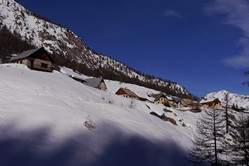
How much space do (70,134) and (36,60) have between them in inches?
2093

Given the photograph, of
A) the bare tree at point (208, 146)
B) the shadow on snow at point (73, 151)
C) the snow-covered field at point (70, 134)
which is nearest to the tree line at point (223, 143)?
the bare tree at point (208, 146)

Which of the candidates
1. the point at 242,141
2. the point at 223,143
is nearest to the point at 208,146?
the point at 223,143

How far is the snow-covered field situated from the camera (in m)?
17.5

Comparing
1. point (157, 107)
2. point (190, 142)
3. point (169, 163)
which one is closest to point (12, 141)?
point (169, 163)

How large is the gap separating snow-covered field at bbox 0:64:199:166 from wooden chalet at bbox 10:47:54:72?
125 feet

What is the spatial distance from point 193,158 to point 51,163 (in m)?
19.4

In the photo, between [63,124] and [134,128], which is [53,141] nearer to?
[63,124]

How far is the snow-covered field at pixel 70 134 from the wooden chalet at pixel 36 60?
38.2 meters

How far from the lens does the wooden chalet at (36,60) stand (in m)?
70.4

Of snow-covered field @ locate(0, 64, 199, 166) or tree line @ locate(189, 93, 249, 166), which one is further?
tree line @ locate(189, 93, 249, 166)

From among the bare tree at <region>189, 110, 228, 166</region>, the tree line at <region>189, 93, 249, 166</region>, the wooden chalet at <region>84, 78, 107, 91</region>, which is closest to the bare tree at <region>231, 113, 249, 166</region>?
the tree line at <region>189, 93, 249, 166</region>

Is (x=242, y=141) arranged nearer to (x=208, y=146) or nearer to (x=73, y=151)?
(x=73, y=151)

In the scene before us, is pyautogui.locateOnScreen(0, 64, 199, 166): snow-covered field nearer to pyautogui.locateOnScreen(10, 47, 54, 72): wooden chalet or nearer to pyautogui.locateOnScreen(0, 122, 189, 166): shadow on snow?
pyautogui.locateOnScreen(0, 122, 189, 166): shadow on snow

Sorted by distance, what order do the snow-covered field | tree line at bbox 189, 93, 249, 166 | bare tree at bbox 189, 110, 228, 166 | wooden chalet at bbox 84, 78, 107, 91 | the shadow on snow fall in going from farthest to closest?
wooden chalet at bbox 84, 78, 107, 91
bare tree at bbox 189, 110, 228, 166
tree line at bbox 189, 93, 249, 166
the snow-covered field
the shadow on snow
